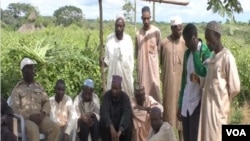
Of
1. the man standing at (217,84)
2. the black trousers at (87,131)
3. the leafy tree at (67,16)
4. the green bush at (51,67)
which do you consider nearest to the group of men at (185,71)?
the man standing at (217,84)

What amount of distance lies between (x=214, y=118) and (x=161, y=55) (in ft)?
7.46

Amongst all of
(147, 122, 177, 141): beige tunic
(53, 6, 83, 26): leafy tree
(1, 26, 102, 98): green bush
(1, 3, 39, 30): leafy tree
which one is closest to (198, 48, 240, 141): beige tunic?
(147, 122, 177, 141): beige tunic

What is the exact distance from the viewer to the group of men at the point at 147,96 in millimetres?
5066

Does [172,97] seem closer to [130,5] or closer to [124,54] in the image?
[124,54]

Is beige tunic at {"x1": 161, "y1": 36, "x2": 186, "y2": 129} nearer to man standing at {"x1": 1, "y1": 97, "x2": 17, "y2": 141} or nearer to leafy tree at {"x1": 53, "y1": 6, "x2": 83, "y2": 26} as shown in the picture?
man standing at {"x1": 1, "y1": 97, "x2": 17, "y2": 141}

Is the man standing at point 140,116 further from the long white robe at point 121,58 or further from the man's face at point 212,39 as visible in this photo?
the man's face at point 212,39

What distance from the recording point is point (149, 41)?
7066mm

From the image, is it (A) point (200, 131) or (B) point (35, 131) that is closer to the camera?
(A) point (200, 131)

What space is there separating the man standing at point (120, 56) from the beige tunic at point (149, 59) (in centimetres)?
13

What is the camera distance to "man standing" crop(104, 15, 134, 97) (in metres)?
7.07

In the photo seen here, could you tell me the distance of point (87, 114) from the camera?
627cm

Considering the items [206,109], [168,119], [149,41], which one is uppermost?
[149,41]

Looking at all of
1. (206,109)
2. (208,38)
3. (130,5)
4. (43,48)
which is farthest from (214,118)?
(130,5)

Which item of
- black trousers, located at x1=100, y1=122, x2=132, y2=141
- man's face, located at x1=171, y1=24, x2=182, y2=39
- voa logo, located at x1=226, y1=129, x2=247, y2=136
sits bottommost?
black trousers, located at x1=100, y1=122, x2=132, y2=141
